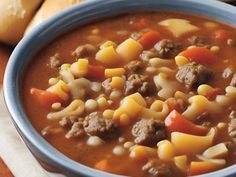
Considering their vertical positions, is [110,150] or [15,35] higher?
[110,150]

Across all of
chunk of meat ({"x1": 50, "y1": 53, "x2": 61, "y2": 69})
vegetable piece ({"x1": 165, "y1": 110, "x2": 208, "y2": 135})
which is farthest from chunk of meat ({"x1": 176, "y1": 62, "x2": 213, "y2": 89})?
chunk of meat ({"x1": 50, "y1": 53, "x2": 61, "y2": 69})

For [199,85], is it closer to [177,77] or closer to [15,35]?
[177,77]

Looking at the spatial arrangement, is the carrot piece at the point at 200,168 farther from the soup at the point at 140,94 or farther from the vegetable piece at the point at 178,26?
the vegetable piece at the point at 178,26

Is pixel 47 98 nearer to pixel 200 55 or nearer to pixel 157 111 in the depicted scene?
pixel 157 111

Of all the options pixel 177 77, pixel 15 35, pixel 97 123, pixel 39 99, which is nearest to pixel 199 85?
pixel 177 77

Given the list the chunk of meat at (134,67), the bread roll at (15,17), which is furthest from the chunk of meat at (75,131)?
the bread roll at (15,17)

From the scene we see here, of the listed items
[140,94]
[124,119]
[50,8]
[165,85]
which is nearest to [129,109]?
[124,119]
